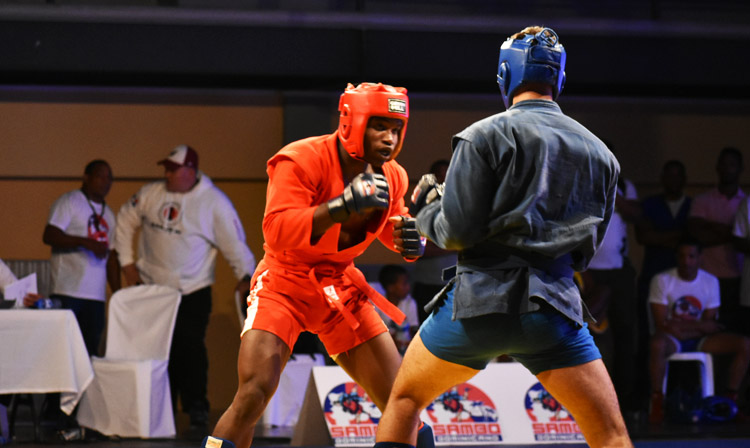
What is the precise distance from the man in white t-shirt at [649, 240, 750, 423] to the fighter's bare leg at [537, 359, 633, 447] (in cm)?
527

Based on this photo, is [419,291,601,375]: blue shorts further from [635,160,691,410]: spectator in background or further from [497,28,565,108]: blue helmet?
[635,160,691,410]: spectator in background

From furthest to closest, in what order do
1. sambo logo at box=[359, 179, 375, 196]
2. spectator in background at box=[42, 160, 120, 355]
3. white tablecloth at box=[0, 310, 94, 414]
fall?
spectator in background at box=[42, 160, 120, 355] → white tablecloth at box=[0, 310, 94, 414] → sambo logo at box=[359, 179, 375, 196]

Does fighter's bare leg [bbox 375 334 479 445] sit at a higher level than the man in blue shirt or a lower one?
lower

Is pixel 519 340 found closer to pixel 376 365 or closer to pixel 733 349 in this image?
pixel 376 365

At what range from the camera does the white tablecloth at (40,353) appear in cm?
698

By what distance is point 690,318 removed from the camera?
8375 millimetres

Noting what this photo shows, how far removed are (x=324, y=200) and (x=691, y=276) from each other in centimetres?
509

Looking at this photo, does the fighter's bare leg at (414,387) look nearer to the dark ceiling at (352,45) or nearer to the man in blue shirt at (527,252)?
the man in blue shirt at (527,252)

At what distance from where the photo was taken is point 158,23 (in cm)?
866

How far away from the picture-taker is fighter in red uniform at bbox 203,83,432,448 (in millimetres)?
3893

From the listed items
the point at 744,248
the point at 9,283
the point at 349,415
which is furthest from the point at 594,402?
the point at 744,248

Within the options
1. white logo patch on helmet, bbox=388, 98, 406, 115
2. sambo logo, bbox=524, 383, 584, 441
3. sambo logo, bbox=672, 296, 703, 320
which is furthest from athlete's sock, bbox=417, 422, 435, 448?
sambo logo, bbox=672, 296, 703, 320

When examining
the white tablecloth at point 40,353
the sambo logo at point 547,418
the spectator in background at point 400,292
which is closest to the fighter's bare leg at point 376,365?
the sambo logo at point 547,418

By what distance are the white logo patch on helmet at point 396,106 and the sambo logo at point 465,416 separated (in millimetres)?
3126
